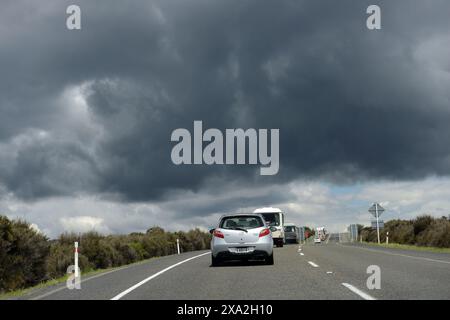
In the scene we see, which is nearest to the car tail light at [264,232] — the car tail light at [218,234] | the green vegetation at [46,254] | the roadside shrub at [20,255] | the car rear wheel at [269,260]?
the car rear wheel at [269,260]

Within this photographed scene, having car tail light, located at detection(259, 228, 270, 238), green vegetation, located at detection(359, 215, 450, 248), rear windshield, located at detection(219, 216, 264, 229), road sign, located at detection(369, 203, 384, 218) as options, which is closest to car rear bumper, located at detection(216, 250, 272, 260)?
car tail light, located at detection(259, 228, 270, 238)

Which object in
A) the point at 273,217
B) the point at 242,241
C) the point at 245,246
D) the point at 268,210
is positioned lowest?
the point at 245,246

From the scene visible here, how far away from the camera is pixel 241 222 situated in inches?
626

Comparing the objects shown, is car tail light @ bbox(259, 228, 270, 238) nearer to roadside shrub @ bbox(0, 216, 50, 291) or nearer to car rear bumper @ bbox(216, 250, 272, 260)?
car rear bumper @ bbox(216, 250, 272, 260)

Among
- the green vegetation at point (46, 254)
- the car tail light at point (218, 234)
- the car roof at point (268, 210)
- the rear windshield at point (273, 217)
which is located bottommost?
the green vegetation at point (46, 254)

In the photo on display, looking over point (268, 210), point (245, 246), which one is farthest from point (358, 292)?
point (268, 210)

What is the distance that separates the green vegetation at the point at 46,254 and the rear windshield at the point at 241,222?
20.7 feet

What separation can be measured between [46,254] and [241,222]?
8029mm

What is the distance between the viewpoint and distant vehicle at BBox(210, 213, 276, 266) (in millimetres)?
15375

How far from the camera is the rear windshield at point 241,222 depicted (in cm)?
1575

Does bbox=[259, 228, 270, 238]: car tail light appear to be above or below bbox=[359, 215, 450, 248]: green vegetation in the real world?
above

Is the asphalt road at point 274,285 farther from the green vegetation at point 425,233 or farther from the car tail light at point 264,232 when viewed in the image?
the green vegetation at point 425,233

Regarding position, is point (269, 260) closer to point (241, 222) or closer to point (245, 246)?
point (245, 246)

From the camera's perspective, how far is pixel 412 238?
41.7 meters
